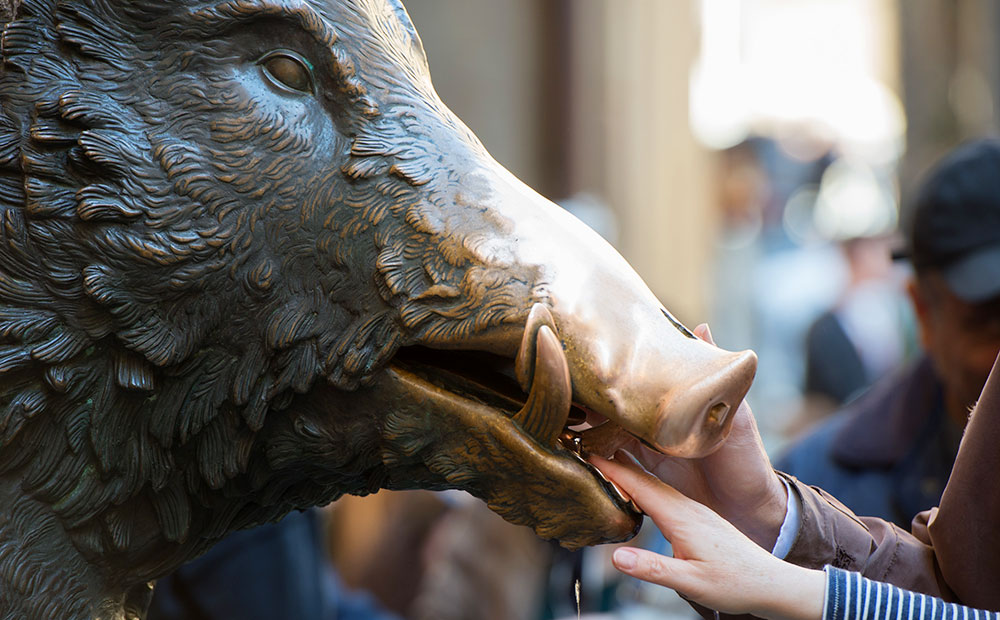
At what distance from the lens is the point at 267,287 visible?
0.92 m

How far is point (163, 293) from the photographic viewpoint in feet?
2.98

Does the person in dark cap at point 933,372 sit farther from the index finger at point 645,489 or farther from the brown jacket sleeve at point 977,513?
the index finger at point 645,489

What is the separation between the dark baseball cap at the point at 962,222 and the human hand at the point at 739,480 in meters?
1.15

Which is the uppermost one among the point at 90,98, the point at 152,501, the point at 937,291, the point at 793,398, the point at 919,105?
the point at 90,98

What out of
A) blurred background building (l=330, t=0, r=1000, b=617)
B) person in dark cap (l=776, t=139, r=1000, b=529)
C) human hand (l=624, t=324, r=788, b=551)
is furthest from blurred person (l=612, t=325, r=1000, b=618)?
blurred background building (l=330, t=0, r=1000, b=617)

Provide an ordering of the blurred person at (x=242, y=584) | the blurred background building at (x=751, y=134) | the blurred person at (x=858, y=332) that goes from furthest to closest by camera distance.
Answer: the blurred person at (x=858, y=332)
the blurred background building at (x=751, y=134)
the blurred person at (x=242, y=584)

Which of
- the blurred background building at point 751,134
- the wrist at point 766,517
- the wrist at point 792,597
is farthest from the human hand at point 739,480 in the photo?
the blurred background building at point 751,134

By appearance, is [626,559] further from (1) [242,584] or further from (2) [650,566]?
(1) [242,584]

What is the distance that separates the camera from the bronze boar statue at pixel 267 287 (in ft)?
2.93

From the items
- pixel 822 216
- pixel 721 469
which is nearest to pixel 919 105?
pixel 822 216

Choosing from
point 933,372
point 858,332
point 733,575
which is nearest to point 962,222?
point 933,372

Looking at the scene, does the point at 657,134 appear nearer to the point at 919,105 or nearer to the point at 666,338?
the point at 919,105

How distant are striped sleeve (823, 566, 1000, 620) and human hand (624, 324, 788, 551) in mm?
106

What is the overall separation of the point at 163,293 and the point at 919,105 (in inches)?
249
